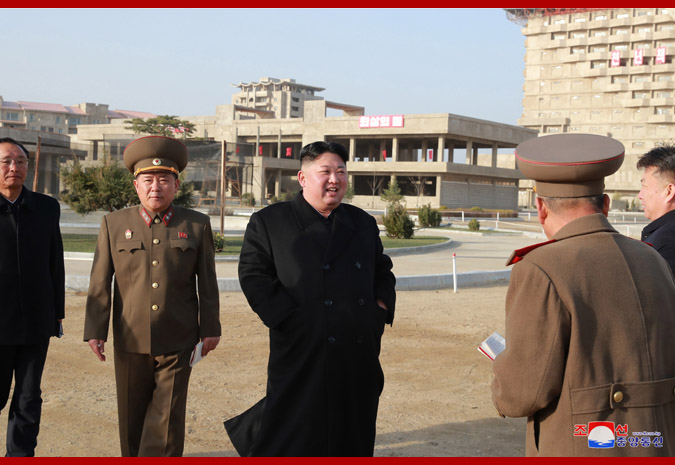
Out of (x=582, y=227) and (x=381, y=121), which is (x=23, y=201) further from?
(x=381, y=121)

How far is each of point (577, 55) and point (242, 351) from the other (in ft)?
350

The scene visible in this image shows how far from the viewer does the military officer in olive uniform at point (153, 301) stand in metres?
4.19

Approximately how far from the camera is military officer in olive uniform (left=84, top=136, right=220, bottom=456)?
4188 mm

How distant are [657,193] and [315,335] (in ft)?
7.52

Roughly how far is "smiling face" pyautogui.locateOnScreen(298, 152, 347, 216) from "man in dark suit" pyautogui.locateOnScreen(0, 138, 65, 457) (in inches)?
79.0

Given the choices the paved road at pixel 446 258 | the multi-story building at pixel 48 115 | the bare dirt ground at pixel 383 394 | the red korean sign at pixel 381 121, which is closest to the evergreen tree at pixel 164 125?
the red korean sign at pixel 381 121

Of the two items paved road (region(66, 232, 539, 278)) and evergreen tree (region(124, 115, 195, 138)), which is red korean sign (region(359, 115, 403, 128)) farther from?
paved road (region(66, 232, 539, 278))

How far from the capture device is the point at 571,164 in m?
2.42

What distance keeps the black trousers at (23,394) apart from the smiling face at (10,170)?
3.34ft

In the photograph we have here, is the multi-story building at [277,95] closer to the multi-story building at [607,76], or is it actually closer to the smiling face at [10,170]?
the multi-story building at [607,76]

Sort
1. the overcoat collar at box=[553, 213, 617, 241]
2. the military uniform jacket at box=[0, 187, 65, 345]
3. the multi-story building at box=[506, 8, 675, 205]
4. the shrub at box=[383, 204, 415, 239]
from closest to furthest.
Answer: the overcoat collar at box=[553, 213, 617, 241]
the military uniform jacket at box=[0, 187, 65, 345]
the shrub at box=[383, 204, 415, 239]
the multi-story building at box=[506, 8, 675, 205]

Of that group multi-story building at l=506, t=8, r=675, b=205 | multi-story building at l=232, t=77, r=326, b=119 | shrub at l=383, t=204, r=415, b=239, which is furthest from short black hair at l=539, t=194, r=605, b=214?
multi-story building at l=232, t=77, r=326, b=119

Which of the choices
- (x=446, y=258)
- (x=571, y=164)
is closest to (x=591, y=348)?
(x=571, y=164)

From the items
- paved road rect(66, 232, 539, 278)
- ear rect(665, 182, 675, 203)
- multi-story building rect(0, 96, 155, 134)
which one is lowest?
paved road rect(66, 232, 539, 278)
